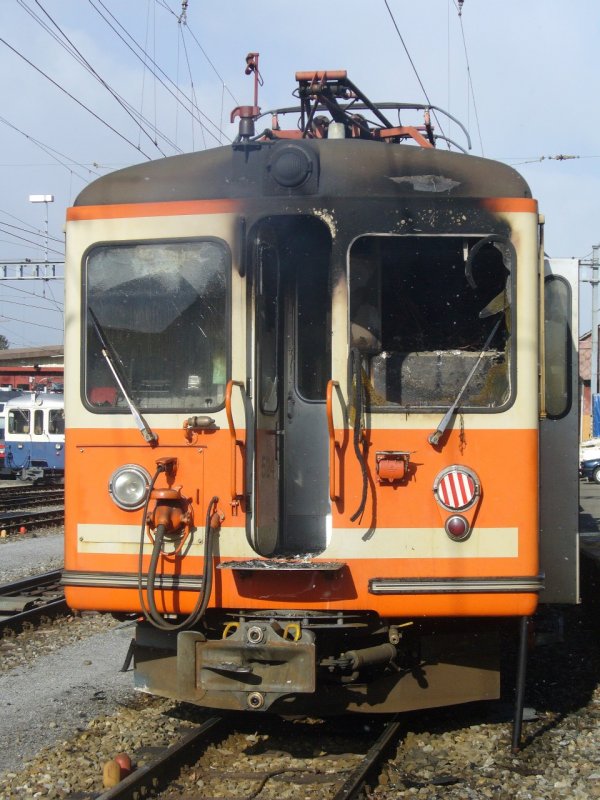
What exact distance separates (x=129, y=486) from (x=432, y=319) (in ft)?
5.96

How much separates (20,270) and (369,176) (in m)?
32.5

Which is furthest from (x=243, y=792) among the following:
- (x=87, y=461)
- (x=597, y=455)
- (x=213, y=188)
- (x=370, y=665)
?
(x=597, y=455)

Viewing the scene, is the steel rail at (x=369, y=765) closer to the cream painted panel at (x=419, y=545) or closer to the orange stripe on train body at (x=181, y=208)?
the cream painted panel at (x=419, y=545)

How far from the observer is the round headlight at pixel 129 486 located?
5.15 metres

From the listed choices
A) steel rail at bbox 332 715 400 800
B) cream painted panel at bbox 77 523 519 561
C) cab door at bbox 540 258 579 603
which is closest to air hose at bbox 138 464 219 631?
cream painted panel at bbox 77 523 519 561

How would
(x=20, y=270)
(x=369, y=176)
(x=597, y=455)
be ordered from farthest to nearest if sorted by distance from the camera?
1. (x=20, y=270)
2. (x=597, y=455)
3. (x=369, y=176)

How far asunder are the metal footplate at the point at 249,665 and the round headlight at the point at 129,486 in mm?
725

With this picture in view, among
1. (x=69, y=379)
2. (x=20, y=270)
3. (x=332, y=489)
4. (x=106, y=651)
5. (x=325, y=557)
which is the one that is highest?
(x=20, y=270)

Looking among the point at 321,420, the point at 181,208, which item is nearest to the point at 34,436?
the point at 321,420

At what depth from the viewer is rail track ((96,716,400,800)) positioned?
466 centimetres

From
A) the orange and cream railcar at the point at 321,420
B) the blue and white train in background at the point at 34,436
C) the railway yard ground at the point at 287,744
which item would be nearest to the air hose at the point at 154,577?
the orange and cream railcar at the point at 321,420

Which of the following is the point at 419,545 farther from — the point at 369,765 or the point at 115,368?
the point at 115,368

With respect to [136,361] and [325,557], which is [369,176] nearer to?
[136,361]

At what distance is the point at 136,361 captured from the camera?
5.33 metres
